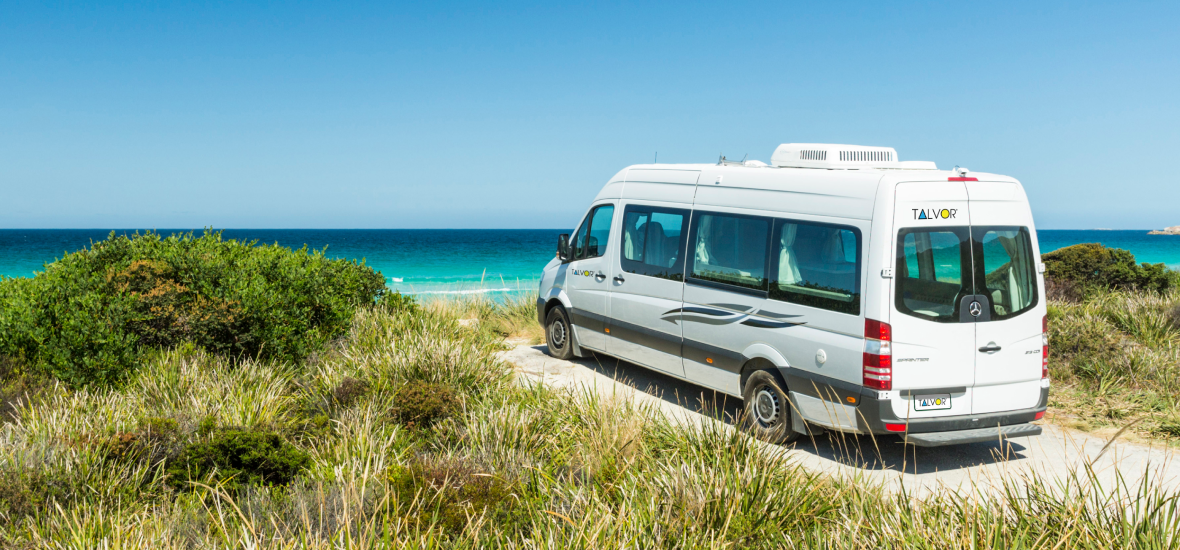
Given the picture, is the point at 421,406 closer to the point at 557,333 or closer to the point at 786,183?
the point at 786,183

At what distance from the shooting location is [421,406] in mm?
6367

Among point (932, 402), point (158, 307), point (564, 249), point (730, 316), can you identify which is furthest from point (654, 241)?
point (158, 307)

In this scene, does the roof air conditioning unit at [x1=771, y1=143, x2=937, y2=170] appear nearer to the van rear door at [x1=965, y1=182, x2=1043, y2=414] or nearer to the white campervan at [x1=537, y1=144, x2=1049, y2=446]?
the white campervan at [x1=537, y1=144, x2=1049, y2=446]

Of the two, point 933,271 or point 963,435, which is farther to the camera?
point 933,271

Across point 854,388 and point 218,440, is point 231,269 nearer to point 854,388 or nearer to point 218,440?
point 218,440

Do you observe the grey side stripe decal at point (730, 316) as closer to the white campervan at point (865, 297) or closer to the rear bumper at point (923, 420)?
the white campervan at point (865, 297)

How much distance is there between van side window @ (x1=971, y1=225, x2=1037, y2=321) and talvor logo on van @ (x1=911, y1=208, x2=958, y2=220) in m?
0.23

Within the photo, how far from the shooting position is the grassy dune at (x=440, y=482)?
12.1 ft

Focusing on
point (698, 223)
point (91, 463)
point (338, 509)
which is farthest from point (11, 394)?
point (698, 223)

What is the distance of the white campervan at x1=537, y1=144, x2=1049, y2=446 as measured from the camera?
18.9 feet

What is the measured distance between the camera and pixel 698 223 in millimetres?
7527

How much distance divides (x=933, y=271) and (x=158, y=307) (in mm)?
6916

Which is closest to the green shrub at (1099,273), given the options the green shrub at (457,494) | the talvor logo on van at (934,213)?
the talvor logo on van at (934,213)

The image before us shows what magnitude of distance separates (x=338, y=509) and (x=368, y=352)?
12.4 ft
